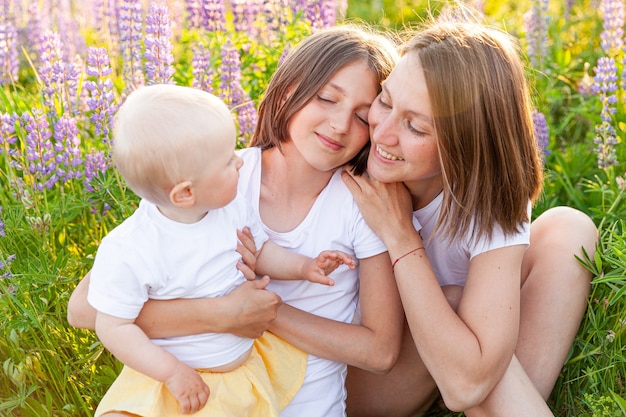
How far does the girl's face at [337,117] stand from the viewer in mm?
2334

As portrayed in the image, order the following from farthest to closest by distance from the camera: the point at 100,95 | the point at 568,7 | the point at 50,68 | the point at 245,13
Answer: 1. the point at 568,7
2. the point at 245,13
3. the point at 50,68
4. the point at 100,95

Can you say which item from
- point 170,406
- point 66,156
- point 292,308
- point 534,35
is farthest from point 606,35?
point 170,406

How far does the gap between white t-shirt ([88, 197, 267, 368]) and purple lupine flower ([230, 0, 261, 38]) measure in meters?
1.59

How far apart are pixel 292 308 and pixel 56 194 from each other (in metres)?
1.10

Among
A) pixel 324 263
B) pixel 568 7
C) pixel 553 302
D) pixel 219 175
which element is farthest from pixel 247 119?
pixel 568 7

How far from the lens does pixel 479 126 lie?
2.31 metres

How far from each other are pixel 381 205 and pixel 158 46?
935 mm

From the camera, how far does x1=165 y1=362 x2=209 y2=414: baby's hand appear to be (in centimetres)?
202

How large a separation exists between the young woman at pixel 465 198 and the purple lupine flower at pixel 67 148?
0.99 m

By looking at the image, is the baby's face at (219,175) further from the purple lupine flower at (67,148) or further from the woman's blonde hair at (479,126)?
the purple lupine flower at (67,148)

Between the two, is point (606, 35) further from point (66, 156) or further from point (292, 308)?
point (66, 156)

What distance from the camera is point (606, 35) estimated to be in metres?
3.59

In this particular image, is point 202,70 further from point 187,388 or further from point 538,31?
point 538,31

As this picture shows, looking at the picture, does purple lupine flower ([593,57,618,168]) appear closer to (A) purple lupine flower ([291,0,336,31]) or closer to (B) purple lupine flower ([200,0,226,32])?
(A) purple lupine flower ([291,0,336,31])
